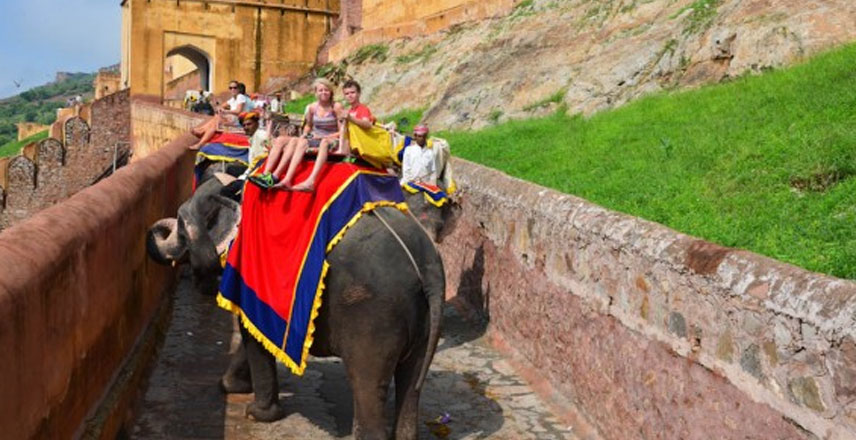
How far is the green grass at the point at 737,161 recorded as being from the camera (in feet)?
24.1

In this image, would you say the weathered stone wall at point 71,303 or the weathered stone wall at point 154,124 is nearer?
the weathered stone wall at point 71,303

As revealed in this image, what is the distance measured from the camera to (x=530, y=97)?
22.0 meters

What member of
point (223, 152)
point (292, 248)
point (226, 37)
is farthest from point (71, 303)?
point (226, 37)

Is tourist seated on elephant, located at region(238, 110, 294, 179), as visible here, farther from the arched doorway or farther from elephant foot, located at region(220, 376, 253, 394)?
the arched doorway

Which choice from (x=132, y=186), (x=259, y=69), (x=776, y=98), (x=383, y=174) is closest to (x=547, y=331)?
(x=383, y=174)

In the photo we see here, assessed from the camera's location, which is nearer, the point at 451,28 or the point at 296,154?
the point at 296,154

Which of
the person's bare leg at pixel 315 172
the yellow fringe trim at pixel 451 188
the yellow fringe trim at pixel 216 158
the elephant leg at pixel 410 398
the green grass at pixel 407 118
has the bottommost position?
the green grass at pixel 407 118

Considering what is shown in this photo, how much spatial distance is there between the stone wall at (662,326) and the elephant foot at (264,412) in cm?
210

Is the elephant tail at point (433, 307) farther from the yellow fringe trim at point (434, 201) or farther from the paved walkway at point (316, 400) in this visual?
the yellow fringe trim at point (434, 201)

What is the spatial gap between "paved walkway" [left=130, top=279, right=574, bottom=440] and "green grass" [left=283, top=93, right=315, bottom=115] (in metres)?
30.3

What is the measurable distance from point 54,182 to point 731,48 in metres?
29.7

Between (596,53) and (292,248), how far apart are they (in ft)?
55.8

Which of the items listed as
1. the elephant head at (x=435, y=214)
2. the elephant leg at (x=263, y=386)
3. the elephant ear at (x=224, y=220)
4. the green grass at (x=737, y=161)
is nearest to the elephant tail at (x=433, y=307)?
the elephant leg at (x=263, y=386)

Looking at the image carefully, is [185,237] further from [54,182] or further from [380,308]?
[54,182]
